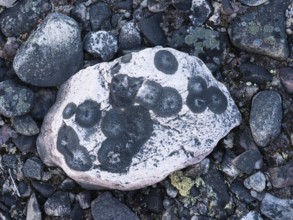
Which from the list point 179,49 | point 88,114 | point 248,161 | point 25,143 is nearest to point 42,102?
point 25,143

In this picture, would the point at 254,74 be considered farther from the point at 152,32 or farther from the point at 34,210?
the point at 34,210

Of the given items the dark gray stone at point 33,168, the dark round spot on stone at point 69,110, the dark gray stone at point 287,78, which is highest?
the dark round spot on stone at point 69,110

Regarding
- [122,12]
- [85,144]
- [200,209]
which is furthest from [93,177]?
[122,12]

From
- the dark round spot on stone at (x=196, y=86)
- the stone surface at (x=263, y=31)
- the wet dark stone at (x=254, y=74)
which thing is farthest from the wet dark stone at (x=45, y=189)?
the stone surface at (x=263, y=31)

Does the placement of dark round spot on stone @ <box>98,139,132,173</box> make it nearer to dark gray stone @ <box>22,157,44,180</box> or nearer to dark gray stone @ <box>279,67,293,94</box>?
dark gray stone @ <box>22,157,44,180</box>

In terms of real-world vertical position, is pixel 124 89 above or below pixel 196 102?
above

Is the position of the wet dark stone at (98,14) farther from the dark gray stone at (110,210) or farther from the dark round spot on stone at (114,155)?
the dark gray stone at (110,210)
